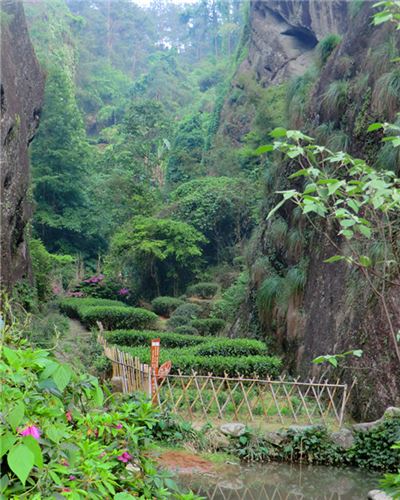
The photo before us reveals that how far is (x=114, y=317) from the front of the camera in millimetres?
16531

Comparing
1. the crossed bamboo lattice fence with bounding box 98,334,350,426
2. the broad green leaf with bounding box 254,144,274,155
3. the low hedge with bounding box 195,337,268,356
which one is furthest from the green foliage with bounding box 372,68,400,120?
the broad green leaf with bounding box 254,144,274,155

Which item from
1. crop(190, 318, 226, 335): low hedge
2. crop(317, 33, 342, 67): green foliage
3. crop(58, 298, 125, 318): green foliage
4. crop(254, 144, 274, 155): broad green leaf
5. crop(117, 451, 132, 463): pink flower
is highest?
crop(317, 33, 342, 67): green foliage

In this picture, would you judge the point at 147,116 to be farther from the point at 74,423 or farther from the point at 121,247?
the point at 74,423

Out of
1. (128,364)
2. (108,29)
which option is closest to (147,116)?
(128,364)

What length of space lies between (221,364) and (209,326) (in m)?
6.79

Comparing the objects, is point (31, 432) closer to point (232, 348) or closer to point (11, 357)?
point (11, 357)

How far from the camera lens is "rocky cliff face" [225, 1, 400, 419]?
862 cm

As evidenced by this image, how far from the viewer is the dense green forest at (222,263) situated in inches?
87.4

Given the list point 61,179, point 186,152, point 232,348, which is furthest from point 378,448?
point 186,152

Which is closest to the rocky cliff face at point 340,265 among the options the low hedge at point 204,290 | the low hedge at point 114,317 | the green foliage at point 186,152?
the low hedge at point 114,317

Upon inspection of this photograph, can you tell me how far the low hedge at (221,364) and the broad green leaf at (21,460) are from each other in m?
8.86

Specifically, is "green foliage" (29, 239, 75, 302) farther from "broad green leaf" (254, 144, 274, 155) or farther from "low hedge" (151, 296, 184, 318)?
"broad green leaf" (254, 144, 274, 155)

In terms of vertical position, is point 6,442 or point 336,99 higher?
point 336,99

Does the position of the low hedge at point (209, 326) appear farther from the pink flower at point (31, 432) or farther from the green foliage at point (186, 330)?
the pink flower at point (31, 432)
